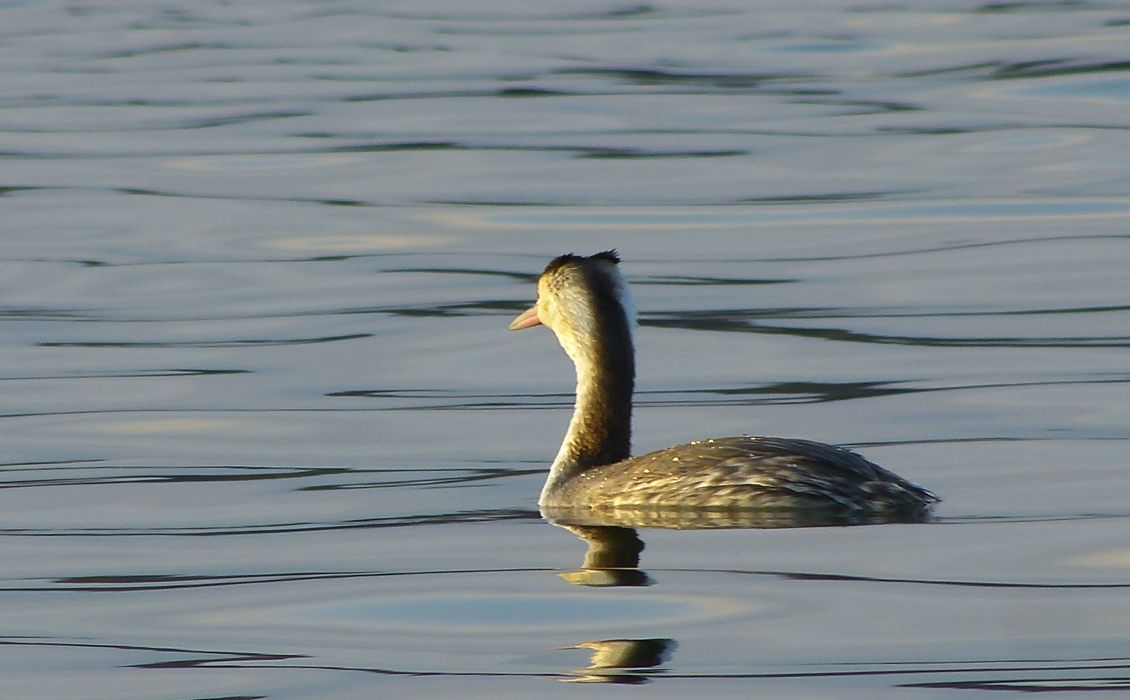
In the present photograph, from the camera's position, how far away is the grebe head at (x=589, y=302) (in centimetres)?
1083

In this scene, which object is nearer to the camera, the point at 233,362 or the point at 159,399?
the point at 159,399

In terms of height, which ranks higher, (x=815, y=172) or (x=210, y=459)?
Result: (x=815, y=172)

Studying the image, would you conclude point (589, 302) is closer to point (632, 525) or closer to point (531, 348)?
point (632, 525)

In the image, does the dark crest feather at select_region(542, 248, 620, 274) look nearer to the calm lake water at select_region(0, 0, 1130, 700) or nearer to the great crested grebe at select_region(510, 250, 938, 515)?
the great crested grebe at select_region(510, 250, 938, 515)

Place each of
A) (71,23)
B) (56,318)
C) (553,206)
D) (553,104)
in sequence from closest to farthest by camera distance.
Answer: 1. (56,318)
2. (553,206)
3. (553,104)
4. (71,23)

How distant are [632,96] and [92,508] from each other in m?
18.4

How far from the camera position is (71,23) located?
37969mm

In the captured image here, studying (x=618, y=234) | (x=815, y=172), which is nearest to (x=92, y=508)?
(x=618, y=234)

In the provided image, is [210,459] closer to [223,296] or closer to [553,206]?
[223,296]

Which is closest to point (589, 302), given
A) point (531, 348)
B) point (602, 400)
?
point (602, 400)

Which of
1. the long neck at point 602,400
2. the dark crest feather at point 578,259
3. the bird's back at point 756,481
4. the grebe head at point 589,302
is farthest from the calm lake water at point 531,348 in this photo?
the dark crest feather at point 578,259

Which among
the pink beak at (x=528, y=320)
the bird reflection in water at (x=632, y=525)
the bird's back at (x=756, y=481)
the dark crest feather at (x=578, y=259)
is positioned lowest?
the bird reflection in water at (x=632, y=525)

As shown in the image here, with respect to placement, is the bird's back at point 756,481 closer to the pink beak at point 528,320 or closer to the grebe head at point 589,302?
the grebe head at point 589,302

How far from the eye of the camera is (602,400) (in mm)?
11016
